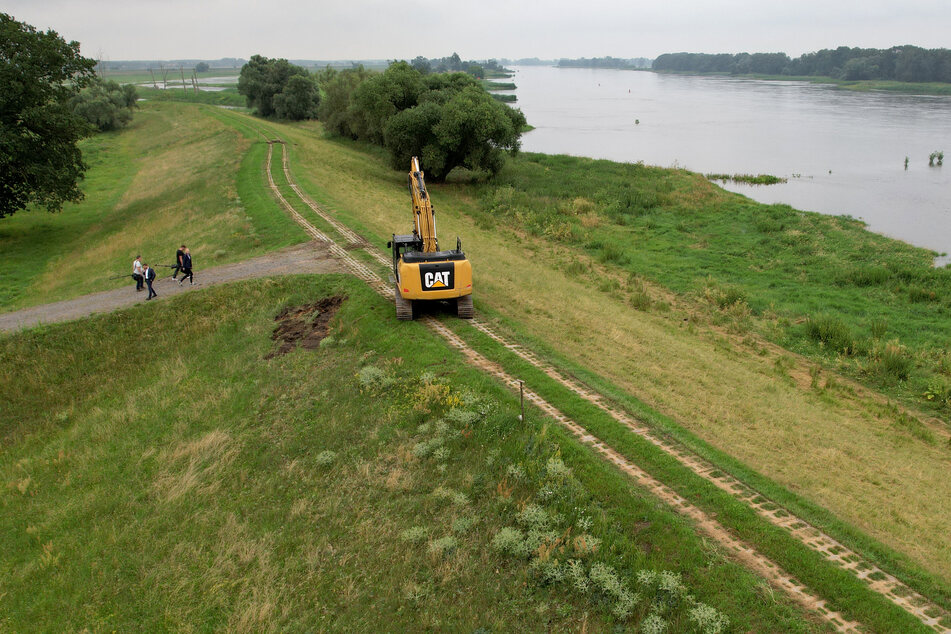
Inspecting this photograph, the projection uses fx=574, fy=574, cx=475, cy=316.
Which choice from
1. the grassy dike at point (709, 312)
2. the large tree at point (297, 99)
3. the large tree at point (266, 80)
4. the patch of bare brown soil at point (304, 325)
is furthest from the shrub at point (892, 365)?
the large tree at point (266, 80)

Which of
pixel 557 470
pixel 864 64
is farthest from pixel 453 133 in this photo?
pixel 864 64

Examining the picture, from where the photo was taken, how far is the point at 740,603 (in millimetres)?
7590

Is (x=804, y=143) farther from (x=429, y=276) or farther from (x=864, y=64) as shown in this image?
(x=864, y=64)

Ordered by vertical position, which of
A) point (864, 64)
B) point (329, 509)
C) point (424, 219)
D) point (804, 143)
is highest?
point (864, 64)

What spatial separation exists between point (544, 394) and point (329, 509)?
16.6 feet

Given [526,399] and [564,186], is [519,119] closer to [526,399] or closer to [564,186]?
[564,186]

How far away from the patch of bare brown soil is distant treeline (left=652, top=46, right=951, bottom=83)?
5459 inches

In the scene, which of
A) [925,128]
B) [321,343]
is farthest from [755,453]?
[925,128]

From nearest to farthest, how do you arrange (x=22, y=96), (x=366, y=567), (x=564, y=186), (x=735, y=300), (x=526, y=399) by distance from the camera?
(x=366, y=567) → (x=526, y=399) → (x=735, y=300) → (x=22, y=96) → (x=564, y=186)

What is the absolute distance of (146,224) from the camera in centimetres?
3250

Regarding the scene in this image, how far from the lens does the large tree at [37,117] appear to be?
28.8 metres

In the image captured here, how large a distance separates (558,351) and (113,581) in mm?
10743

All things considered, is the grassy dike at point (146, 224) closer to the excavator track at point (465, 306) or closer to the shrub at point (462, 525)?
the excavator track at point (465, 306)

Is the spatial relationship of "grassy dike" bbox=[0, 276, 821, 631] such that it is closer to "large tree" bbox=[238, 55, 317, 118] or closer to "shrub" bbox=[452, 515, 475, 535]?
"shrub" bbox=[452, 515, 475, 535]
